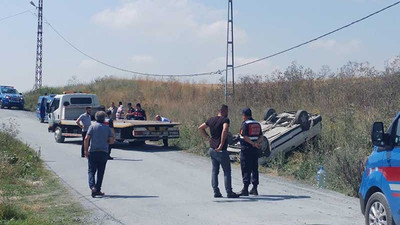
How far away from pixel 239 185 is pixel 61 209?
4.80 meters

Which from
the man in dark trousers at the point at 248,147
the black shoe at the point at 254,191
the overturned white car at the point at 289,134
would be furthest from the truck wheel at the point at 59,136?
the man in dark trousers at the point at 248,147

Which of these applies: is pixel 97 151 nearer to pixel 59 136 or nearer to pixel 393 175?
A: pixel 393 175

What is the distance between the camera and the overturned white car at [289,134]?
17766 mm

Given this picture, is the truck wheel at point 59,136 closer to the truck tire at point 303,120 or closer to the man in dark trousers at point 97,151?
the truck tire at point 303,120

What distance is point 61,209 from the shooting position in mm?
11055

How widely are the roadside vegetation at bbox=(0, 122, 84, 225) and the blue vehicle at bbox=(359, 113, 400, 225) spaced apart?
4736mm

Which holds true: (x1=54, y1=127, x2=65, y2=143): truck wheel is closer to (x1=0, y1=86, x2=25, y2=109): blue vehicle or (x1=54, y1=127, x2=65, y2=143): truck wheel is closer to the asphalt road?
the asphalt road

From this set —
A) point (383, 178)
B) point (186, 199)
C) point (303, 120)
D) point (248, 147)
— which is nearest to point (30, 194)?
point (186, 199)

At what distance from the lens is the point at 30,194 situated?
42.5 feet

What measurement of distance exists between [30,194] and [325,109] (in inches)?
538

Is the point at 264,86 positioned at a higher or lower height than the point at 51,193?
higher

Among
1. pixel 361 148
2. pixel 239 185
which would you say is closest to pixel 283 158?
pixel 361 148

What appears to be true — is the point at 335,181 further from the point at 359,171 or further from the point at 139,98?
the point at 139,98

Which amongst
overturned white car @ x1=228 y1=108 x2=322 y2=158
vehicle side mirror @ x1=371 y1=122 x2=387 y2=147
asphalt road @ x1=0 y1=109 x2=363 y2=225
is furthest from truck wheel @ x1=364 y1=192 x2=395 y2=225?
overturned white car @ x1=228 y1=108 x2=322 y2=158
